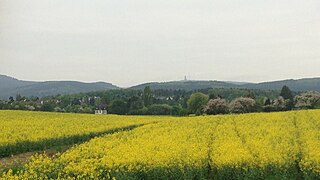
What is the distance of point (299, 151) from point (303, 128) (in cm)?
1037

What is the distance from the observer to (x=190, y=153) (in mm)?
16672

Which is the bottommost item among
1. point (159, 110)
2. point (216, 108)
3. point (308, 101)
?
point (159, 110)

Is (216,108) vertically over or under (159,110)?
over

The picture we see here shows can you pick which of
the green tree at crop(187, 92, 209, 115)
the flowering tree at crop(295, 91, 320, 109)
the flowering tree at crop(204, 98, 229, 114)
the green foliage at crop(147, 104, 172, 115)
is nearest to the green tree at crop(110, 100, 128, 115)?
the green foliage at crop(147, 104, 172, 115)

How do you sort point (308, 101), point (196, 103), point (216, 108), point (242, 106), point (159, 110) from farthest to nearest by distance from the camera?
point (159, 110) → point (196, 103) → point (308, 101) → point (216, 108) → point (242, 106)

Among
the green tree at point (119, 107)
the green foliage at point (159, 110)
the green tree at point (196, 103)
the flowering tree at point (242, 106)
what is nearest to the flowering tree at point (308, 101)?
the flowering tree at point (242, 106)

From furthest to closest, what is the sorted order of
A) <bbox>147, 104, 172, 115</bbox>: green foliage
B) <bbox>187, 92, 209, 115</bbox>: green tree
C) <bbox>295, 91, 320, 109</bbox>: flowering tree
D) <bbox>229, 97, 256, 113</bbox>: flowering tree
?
1. <bbox>147, 104, 172, 115</bbox>: green foliage
2. <bbox>187, 92, 209, 115</bbox>: green tree
3. <bbox>295, 91, 320, 109</bbox>: flowering tree
4. <bbox>229, 97, 256, 113</bbox>: flowering tree

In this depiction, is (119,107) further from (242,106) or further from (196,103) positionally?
(242,106)

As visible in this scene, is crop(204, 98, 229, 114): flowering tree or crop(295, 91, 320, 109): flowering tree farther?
crop(204, 98, 229, 114): flowering tree

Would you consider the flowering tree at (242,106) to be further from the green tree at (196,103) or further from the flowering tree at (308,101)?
the green tree at (196,103)

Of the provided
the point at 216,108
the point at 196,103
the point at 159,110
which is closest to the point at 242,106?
the point at 216,108

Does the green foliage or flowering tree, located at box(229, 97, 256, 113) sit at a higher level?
flowering tree, located at box(229, 97, 256, 113)

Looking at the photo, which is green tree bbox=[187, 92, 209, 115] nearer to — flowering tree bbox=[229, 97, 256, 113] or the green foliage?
the green foliage

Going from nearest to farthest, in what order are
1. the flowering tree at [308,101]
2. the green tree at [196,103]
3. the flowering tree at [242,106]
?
the flowering tree at [242,106]
the flowering tree at [308,101]
the green tree at [196,103]
